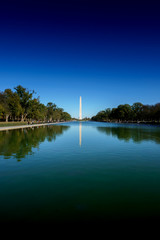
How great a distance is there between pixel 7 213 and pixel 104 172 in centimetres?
461

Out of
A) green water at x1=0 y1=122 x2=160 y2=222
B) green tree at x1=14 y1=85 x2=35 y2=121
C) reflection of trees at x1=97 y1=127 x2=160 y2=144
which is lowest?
green water at x1=0 y1=122 x2=160 y2=222

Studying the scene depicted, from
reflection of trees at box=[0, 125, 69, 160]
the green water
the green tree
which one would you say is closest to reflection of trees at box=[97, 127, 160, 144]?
reflection of trees at box=[0, 125, 69, 160]

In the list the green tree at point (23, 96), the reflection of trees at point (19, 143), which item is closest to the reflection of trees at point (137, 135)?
the reflection of trees at point (19, 143)

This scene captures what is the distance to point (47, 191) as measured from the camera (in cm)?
558

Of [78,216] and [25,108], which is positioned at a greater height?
[25,108]

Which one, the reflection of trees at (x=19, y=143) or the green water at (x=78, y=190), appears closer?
the green water at (x=78, y=190)

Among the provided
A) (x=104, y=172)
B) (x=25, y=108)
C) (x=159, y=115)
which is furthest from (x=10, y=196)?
(x=159, y=115)

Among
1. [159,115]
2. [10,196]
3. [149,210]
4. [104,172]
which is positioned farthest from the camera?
[159,115]

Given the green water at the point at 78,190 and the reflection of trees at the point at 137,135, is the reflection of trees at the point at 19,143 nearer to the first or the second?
the green water at the point at 78,190

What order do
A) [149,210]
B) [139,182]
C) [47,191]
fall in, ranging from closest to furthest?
[149,210], [47,191], [139,182]

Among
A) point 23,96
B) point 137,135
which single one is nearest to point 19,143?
point 137,135

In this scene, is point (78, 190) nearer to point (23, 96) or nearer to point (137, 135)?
point (137, 135)

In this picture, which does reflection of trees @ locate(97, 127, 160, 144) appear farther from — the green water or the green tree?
the green tree

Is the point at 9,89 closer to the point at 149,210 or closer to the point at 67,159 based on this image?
the point at 67,159
